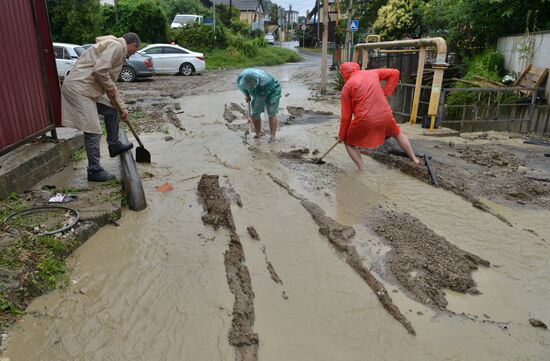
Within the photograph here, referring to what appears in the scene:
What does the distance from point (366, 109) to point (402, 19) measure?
10.4 meters

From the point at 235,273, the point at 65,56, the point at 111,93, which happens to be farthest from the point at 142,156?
the point at 65,56

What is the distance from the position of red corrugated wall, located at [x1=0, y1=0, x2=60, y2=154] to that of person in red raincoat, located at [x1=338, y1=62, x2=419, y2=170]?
3.67 m

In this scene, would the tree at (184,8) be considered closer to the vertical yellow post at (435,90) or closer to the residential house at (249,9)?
the residential house at (249,9)

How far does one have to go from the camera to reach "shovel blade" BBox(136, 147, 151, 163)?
19.4 feet

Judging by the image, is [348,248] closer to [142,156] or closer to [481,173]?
[481,173]

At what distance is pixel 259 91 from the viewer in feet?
23.0

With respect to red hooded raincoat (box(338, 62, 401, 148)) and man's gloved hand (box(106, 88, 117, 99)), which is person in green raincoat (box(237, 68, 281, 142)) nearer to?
red hooded raincoat (box(338, 62, 401, 148))

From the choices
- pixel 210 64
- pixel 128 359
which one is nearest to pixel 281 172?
pixel 128 359

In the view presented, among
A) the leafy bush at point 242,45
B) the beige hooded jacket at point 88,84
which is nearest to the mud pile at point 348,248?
the beige hooded jacket at point 88,84

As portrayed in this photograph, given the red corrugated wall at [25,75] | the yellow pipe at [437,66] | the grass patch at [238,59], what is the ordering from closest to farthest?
1. the red corrugated wall at [25,75]
2. the yellow pipe at [437,66]
3. the grass patch at [238,59]

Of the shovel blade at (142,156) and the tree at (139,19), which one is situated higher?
the tree at (139,19)

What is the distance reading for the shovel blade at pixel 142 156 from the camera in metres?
5.91

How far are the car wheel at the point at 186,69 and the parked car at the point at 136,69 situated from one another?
2504 millimetres

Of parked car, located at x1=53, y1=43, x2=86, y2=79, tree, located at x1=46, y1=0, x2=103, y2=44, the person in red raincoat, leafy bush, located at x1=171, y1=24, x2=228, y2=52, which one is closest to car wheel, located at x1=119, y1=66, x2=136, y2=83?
parked car, located at x1=53, y1=43, x2=86, y2=79
